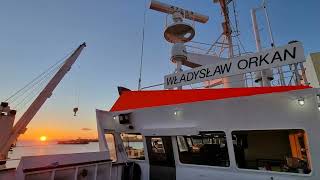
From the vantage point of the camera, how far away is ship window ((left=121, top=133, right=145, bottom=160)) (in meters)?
6.98

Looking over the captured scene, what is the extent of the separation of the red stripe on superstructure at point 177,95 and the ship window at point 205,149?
34.0 inches

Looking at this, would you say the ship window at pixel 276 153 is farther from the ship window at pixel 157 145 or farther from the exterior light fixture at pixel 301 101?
the ship window at pixel 157 145

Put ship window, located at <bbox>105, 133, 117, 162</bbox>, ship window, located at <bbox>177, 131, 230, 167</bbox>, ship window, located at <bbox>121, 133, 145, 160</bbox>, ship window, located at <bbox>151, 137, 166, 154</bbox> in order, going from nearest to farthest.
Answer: ship window, located at <bbox>177, 131, 230, 167</bbox>
ship window, located at <bbox>151, 137, 166, 154</bbox>
ship window, located at <bbox>121, 133, 145, 160</bbox>
ship window, located at <bbox>105, 133, 117, 162</bbox>

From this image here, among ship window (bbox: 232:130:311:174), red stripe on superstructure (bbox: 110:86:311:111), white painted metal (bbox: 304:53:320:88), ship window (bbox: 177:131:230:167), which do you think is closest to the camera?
ship window (bbox: 232:130:311:174)

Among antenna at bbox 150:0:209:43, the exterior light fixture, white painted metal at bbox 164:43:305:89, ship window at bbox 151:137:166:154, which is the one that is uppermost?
antenna at bbox 150:0:209:43

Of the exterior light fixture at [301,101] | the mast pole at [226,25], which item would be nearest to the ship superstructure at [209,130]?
the exterior light fixture at [301,101]

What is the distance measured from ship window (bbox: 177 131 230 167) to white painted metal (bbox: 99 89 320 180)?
0.35 feet

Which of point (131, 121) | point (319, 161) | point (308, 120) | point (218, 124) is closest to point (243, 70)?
point (218, 124)

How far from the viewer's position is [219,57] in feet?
31.1

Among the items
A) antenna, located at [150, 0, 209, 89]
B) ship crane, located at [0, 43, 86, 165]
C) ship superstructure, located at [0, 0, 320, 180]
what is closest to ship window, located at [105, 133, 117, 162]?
ship superstructure, located at [0, 0, 320, 180]

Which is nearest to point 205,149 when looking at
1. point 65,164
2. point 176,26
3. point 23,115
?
point 65,164

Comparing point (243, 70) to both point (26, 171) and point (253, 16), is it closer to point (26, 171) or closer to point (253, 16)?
point (253, 16)

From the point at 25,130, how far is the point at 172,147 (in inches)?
732

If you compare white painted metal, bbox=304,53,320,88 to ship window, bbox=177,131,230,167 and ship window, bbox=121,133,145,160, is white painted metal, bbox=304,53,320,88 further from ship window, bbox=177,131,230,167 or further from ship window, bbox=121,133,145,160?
ship window, bbox=121,133,145,160
